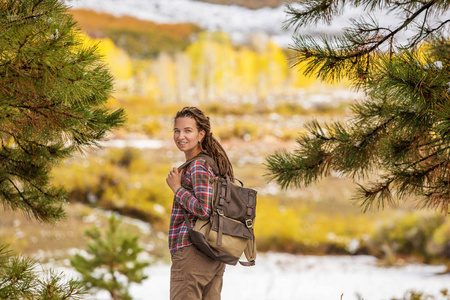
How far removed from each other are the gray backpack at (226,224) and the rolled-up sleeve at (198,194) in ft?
0.08

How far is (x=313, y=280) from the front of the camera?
7.09 metres

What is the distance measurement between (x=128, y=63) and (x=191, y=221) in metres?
9.02

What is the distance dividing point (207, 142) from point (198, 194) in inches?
9.7

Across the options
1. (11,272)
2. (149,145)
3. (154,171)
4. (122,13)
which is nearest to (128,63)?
(122,13)

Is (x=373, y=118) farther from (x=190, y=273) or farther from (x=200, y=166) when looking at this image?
(x=190, y=273)

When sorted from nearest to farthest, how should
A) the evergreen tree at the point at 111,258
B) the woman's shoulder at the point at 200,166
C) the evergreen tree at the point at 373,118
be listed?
the woman's shoulder at the point at 200,166 → the evergreen tree at the point at 373,118 → the evergreen tree at the point at 111,258

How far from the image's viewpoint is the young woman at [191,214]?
4.80 feet

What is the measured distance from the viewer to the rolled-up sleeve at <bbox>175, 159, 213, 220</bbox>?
1445mm

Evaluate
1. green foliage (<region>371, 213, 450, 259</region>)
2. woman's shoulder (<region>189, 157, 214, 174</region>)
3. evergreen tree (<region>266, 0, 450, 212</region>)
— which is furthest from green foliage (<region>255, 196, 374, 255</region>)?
woman's shoulder (<region>189, 157, 214, 174</region>)

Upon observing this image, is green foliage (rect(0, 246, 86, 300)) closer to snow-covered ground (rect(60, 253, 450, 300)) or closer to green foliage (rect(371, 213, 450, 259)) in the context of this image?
snow-covered ground (rect(60, 253, 450, 300))

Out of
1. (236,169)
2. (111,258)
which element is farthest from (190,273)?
(236,169)

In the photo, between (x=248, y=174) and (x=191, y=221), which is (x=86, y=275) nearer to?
(x=191, y=221)

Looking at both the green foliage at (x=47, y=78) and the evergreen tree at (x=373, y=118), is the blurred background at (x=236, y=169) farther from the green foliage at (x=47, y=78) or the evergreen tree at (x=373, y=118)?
Result: the green foliage at (x=47, y=78)

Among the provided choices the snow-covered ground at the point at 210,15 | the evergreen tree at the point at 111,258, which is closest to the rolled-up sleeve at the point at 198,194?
the evergreen tree at the point at 111,258
